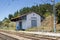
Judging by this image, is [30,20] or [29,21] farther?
[29,21]

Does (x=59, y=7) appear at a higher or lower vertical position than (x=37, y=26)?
higher

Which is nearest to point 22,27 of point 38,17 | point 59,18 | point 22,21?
point 22,21

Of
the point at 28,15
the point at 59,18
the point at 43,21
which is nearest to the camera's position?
the point at 59,18

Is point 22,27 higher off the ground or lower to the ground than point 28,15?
lower

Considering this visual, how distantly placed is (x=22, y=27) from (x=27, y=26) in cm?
179

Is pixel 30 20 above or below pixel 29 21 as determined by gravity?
above

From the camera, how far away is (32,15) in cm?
4397

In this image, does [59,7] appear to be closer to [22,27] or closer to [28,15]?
[28,15]

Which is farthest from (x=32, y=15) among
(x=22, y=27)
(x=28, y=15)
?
(x=22, y=27)

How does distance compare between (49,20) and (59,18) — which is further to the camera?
(49,20)

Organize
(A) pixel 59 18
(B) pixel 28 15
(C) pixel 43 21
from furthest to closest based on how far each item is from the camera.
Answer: (C) pixel 43 21 < (B) pixel 28 15 < (A) pixel 59 18

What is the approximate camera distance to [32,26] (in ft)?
144

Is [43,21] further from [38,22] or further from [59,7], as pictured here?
[59,7]

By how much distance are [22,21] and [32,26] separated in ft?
10.3
